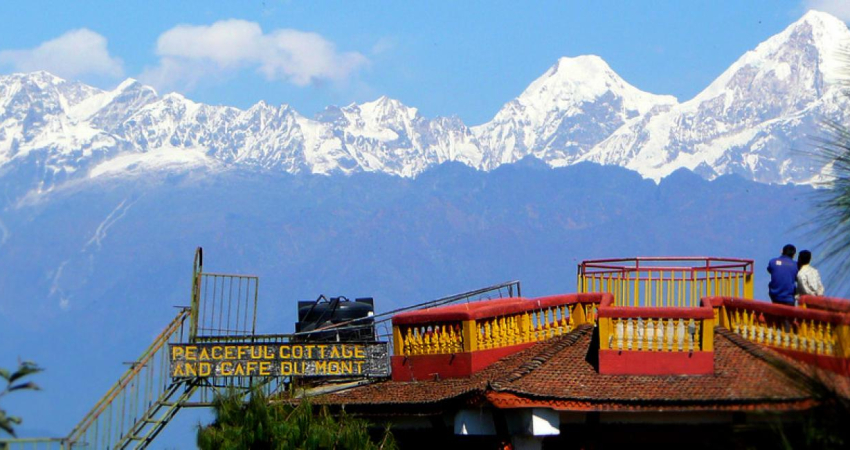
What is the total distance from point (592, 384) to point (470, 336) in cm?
246

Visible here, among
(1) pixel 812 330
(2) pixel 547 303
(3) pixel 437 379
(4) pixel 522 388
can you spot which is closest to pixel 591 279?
(2) pixel 547 303

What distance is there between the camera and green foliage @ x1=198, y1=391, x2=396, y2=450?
18672mm

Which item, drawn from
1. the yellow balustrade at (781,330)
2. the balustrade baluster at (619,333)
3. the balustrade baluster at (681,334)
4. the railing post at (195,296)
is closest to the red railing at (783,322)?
the yellow balustrade at (781,330)

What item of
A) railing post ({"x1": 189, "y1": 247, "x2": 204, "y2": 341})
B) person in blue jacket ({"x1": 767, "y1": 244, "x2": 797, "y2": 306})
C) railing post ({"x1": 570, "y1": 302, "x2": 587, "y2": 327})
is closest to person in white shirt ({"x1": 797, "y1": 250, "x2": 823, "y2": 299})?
person in blue jacket ({"x1": 767, "y1": 244, "x2": 797, "y2": 306})

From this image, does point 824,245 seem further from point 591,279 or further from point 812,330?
point 591,279

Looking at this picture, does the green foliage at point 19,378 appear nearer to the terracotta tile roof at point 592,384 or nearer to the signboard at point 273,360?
the terracotta tile roof at point 592,384

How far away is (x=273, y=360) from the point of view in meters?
25.3

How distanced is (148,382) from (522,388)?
348 inches

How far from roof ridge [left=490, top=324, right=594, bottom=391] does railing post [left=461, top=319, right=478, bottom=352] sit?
0.89m

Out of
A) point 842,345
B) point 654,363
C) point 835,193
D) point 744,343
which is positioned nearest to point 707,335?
point 654,363

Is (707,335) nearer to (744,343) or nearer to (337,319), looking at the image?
(744,343)

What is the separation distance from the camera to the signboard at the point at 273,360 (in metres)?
25.0

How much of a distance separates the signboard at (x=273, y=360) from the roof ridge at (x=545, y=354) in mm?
3843

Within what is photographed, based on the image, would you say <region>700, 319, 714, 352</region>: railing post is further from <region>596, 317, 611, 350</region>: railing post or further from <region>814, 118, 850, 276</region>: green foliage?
<region>814, 118, 850, 276</region>: green foliage
